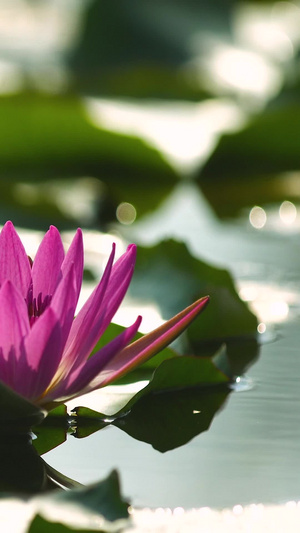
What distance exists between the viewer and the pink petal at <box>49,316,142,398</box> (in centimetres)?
81

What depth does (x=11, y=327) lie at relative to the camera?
0.77 m

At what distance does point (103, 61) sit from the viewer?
10.5 ft

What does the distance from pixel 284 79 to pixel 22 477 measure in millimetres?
2139

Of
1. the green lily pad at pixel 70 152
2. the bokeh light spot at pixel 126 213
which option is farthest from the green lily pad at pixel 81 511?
the green lily pad at pixel 70 152

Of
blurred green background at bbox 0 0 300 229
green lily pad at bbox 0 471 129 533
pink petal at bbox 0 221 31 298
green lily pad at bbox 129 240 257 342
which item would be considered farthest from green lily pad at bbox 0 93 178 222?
green lily pad at bbox 0 471 129 533

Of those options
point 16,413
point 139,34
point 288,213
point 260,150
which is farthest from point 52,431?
point 139,34

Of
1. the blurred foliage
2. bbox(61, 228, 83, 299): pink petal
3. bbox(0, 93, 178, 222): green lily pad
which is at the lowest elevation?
bbox(61, 228, 83, 299): pink petal

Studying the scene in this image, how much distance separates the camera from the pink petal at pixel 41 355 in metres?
0.76

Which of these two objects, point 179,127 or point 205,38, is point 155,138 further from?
point 205,38

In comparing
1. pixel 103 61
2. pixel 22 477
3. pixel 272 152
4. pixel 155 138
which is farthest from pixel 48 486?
pixel 103 61

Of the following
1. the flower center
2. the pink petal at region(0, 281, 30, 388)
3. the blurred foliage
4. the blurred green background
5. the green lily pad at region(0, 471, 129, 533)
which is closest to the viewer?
the green lily pad at region(0, 471, 129, 533)

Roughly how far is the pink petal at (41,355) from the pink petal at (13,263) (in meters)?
0.11

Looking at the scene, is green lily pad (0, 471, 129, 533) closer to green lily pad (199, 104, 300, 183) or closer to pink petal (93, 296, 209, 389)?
pink petal (93, 296, 209, 389)

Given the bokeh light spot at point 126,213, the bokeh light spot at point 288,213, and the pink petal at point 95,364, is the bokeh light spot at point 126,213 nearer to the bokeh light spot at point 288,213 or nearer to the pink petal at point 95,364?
the bokeh light spot at point 288,213
